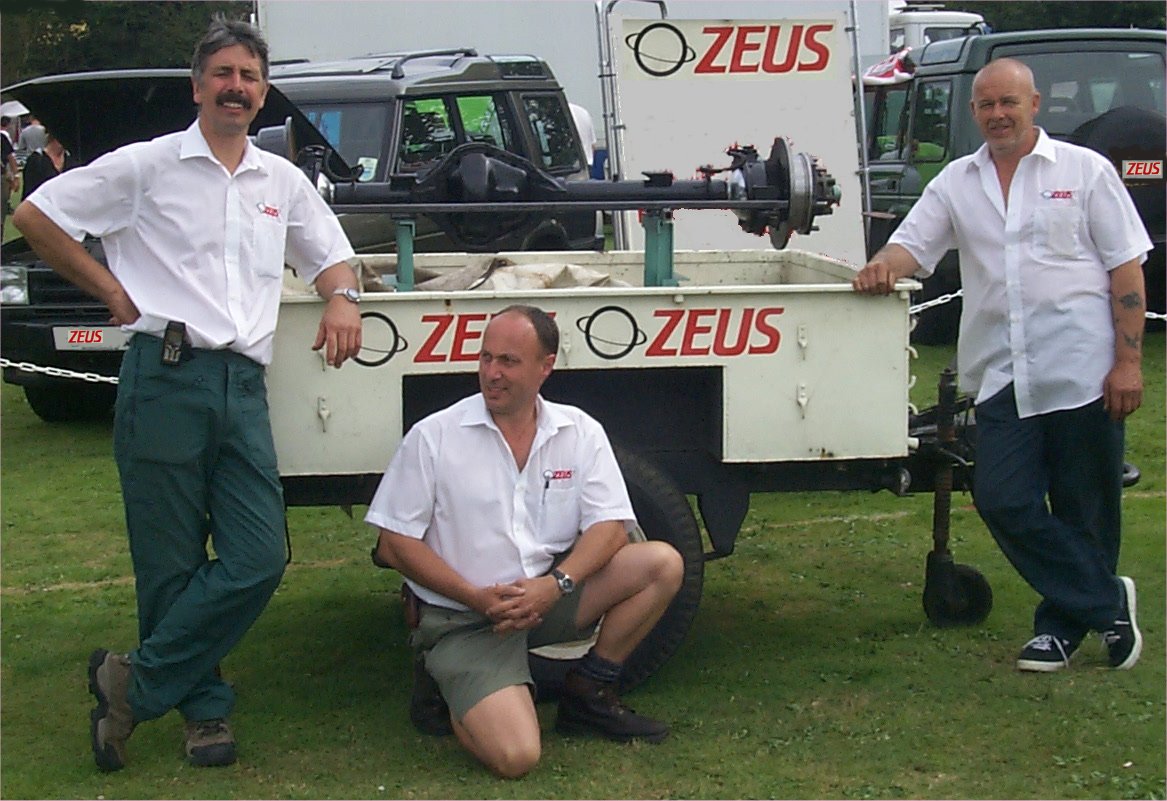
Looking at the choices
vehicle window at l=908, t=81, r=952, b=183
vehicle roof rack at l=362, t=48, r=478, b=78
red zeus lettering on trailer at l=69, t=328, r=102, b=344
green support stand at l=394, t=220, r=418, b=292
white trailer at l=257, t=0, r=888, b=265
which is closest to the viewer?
green support stand at l=394, t=220, r=418, b=292

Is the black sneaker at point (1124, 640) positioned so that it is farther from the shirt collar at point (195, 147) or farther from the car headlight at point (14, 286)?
the car headlight at point (14, 286)

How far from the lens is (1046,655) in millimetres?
5004

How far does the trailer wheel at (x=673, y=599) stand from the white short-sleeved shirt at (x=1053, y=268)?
103 centimetres

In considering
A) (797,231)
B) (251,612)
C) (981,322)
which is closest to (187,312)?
(251,612)

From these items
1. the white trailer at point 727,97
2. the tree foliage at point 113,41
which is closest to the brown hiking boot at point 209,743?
the white trailer at point 727,97

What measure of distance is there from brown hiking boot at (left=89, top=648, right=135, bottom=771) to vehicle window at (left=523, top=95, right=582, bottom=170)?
697cm

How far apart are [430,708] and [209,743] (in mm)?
624

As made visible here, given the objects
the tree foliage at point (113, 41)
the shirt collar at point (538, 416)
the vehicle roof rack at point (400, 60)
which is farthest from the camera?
the tree foliage at point (113, 41)

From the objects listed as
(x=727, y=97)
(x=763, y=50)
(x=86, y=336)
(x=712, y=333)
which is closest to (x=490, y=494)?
(x=712, y=333)

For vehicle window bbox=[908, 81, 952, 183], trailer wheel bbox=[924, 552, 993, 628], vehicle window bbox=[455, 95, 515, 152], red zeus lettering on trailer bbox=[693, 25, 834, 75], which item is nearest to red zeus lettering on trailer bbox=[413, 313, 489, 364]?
trailer wheel bbox=[924, 552, 993, 628]

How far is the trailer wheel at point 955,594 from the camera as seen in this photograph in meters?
5.46

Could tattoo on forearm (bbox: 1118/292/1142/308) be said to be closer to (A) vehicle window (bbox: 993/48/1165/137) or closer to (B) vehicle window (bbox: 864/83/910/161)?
(A) vehicle window (bbox: 993/48/1165/137)

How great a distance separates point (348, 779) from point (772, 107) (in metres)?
6.08

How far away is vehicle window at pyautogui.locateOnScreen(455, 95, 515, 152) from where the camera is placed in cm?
1039
